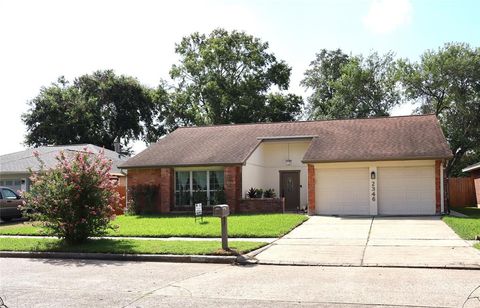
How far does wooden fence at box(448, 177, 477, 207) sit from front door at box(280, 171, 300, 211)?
1082cm

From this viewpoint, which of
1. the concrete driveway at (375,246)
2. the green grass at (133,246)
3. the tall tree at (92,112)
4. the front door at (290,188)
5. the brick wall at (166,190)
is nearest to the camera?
the concrete driveway at (375,246)

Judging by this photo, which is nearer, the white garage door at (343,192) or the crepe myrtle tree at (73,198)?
the crepe myrtle tree at (73,198)

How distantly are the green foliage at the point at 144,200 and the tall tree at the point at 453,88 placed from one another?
85.8 ft

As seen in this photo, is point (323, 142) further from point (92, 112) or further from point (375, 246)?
point (92, 112)

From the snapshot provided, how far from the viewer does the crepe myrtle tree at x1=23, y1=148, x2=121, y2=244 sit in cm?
1425

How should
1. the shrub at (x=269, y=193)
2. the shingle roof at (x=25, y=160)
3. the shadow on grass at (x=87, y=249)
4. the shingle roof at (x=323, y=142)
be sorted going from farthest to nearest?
the shingle roof at (x=25, y=160)
the shrub at (x=269, y=193)
the shingle roof at (x=323, y=142)
the shadow on grass at (x=87, y=249)

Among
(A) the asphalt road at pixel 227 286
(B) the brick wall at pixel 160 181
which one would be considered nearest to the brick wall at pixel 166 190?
(B) the brick wall at pixel 160 181

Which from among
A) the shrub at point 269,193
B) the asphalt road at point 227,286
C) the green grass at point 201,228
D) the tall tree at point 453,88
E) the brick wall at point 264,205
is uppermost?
the tall tree at point 453,88

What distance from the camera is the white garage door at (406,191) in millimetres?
22109

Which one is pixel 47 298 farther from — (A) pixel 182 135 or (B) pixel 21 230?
(A) pixel 182 135

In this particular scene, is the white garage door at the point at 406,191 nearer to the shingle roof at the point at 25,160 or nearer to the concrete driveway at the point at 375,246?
the concrete driveway at the point at 375,246

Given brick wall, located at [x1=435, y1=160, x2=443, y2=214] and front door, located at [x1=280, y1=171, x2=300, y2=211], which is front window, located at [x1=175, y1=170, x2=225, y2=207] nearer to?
front door, located at [x1=280, y1=171, x2=300, y2=211]

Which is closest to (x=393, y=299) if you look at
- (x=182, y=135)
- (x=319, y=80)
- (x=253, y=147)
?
(x=253, y=147)

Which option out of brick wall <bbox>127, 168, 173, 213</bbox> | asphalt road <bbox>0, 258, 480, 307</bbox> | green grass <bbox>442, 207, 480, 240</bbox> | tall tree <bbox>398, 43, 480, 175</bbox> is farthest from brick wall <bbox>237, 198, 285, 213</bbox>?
tall tree <bbox>398, 43, 480, 175</bbox>
